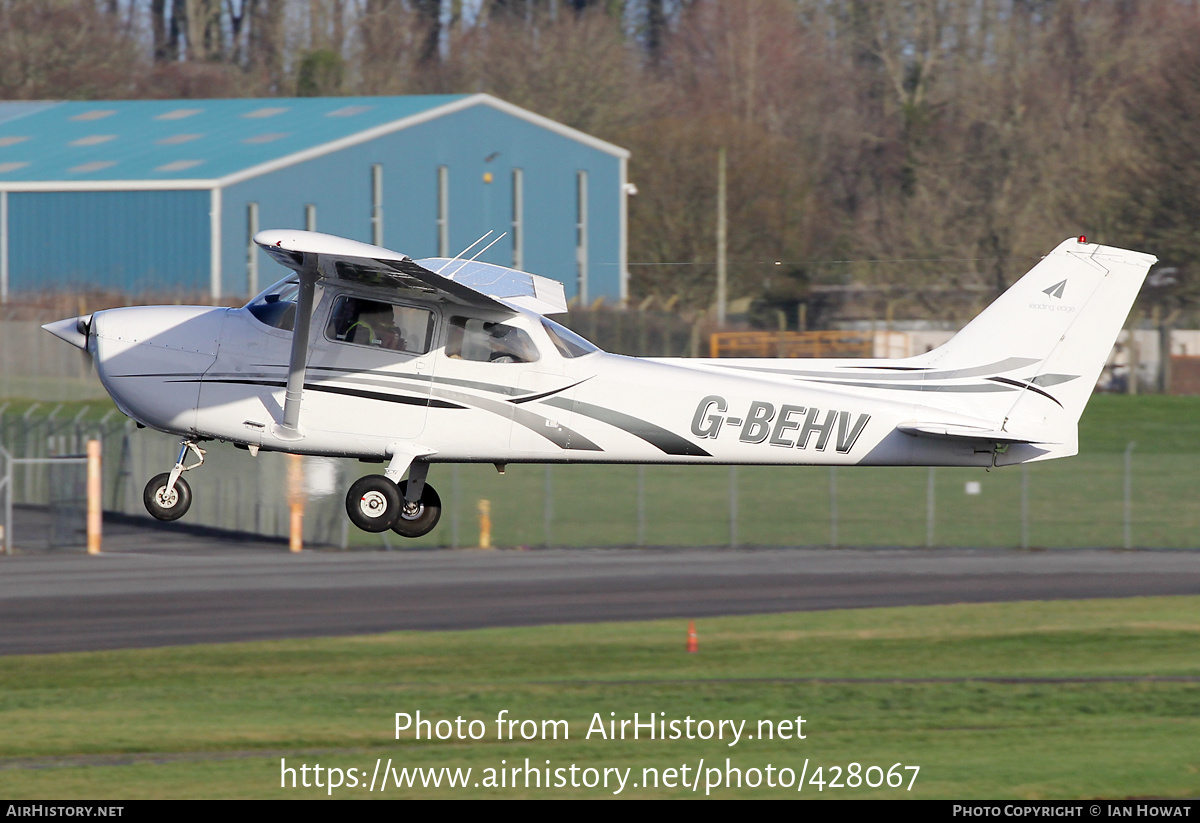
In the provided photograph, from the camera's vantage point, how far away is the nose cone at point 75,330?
14602mm

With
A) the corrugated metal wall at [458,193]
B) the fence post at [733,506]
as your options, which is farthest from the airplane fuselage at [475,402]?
the fence post at [733,506]

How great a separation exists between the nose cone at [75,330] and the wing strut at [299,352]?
7.00 ft

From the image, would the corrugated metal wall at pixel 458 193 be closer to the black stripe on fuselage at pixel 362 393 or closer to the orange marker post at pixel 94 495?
the orange marker post at pixel 94 495

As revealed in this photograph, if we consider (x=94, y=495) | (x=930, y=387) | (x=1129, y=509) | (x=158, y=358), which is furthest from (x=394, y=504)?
(x=94, y=495)

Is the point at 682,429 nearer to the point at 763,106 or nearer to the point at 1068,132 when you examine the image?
the point at 1068,132

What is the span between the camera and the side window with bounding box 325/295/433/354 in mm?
13969

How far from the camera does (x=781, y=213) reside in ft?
191

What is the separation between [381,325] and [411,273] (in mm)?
1043

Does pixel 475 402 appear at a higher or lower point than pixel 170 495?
higher

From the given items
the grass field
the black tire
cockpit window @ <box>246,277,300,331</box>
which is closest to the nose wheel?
the black tire

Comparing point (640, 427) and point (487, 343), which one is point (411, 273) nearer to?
point (487, 343)

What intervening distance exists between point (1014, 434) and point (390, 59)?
67303 mm

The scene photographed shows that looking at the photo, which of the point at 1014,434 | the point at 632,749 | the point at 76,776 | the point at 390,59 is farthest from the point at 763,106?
the point at 1014,434

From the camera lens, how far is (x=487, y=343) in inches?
555
